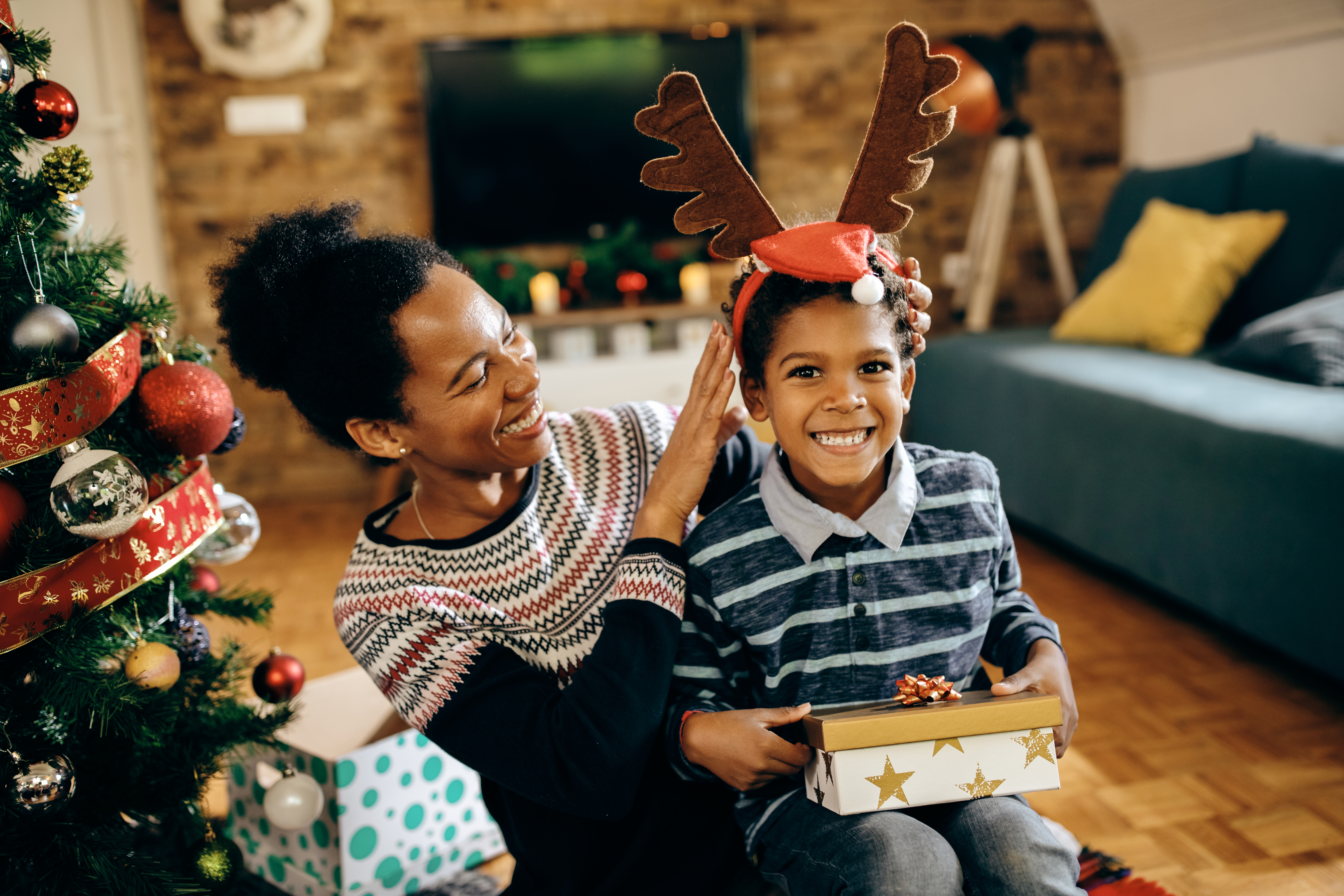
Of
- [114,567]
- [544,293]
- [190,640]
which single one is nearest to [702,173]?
[114,567]

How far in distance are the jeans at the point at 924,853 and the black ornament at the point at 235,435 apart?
87 centimetres

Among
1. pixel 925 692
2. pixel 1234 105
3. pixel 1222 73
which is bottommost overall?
pixel 925 692

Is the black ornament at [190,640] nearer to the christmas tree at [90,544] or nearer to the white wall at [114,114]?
the christmas tree at [90,544]

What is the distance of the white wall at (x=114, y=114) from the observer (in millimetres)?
3383

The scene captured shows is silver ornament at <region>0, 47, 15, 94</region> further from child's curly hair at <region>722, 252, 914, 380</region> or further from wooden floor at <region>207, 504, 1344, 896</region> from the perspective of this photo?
wooden floor at <region>207, 504, 1344, 896</region>

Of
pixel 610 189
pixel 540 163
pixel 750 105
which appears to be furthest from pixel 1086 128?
pixel 540 163

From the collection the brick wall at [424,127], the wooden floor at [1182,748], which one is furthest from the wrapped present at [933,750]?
the brick wall at [424,127]

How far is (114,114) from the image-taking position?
3.54 m

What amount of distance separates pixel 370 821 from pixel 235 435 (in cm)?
60

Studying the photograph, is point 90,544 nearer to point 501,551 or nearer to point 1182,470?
point 501,551

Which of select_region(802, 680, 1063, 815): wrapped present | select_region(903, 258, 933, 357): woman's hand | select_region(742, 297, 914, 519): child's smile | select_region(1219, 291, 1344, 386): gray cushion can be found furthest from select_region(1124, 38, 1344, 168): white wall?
select_region(802, 680, 1063, 815): wrapped present

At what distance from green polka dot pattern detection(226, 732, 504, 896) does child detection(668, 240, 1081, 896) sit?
636mm

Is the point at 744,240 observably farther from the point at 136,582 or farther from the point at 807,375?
the point at 136,582

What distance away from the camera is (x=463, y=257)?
3.79 meters
